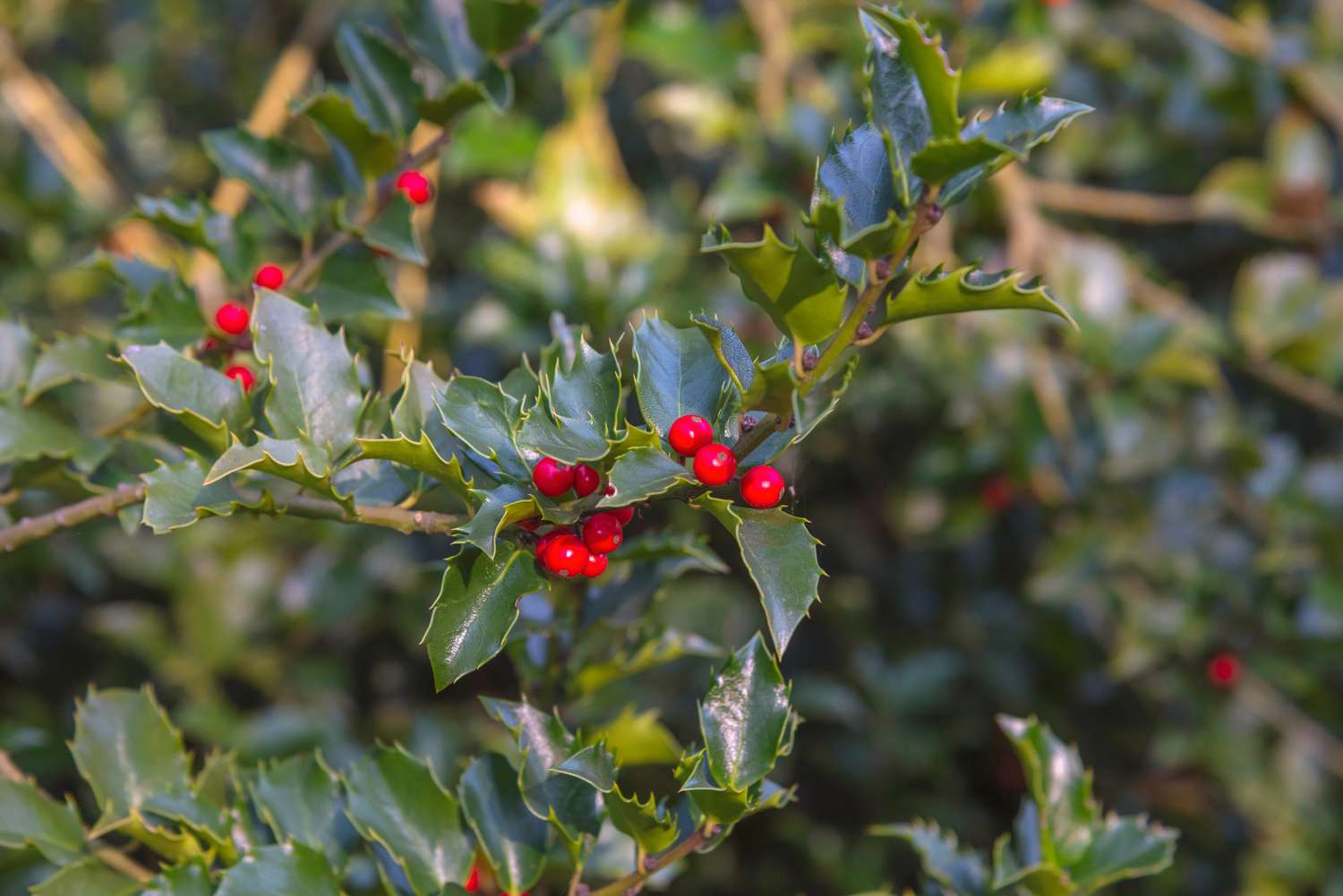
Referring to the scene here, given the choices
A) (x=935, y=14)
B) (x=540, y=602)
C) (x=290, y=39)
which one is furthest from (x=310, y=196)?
(x=290, y=39)

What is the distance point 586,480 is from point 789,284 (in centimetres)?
17

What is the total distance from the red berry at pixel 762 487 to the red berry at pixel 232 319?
1.46ft

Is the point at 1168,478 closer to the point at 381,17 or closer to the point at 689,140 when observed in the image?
the point at 689,140

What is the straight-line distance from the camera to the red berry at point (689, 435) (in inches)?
26.2

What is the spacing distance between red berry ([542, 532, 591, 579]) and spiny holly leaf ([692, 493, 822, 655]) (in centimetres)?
7

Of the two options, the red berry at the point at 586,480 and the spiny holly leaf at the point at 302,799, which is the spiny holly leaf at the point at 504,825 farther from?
the red berry at the point at 586,480

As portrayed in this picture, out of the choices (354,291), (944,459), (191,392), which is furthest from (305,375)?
(944,459)

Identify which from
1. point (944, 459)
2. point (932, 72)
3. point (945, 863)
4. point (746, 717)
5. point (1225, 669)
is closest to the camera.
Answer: point (932, 72)

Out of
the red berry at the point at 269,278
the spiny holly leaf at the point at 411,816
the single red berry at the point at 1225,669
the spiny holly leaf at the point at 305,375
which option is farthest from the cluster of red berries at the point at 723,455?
the single red berry at the point at 1225,669

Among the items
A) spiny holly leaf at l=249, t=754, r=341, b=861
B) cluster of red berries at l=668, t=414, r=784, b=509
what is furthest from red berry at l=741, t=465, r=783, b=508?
spiny holly leaf at l=249, t=754, r=341, b=861

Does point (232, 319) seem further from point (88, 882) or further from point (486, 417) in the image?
point (88, 882)

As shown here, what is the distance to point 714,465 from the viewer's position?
2.10 feet

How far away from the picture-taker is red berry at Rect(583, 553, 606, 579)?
688 millimetres

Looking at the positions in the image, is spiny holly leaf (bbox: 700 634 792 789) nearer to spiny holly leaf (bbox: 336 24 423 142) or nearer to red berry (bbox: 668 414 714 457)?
red berry (bbox: 668 414 714 457)
